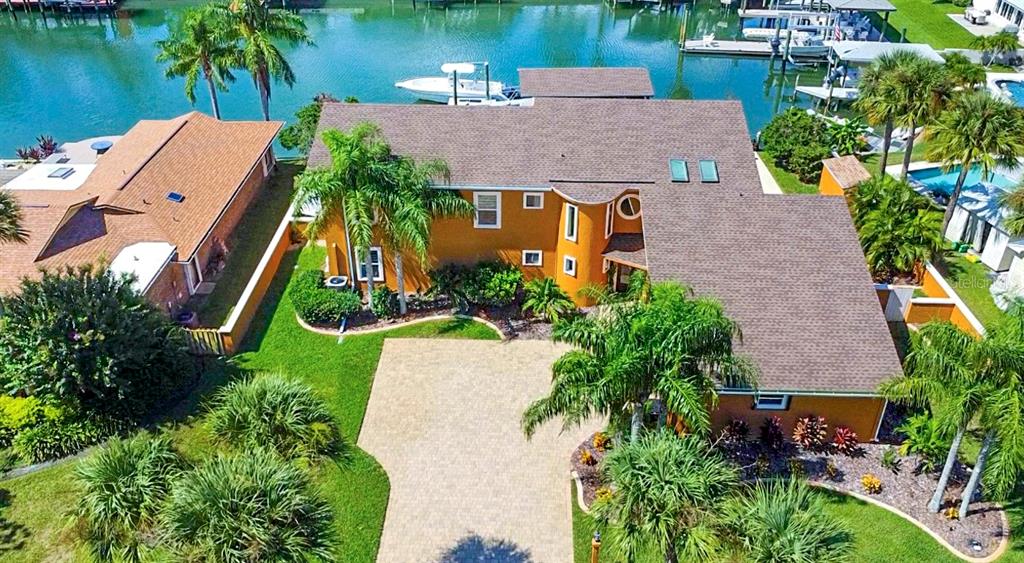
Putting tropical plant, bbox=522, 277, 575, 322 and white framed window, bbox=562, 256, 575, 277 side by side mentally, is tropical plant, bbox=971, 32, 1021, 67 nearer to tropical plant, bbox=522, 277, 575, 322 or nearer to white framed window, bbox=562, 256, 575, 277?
white framed window, bbox=562, 256, 575, 277

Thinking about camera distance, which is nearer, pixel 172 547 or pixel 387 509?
pixel 172 547

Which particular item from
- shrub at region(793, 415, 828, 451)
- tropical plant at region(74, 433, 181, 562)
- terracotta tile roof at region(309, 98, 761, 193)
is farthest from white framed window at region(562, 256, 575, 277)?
tropical plant at region(74, 433, 181, 562)

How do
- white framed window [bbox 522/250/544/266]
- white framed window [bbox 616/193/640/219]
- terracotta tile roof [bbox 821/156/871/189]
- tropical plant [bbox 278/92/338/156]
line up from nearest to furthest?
white framed window [bbox 616/193/640/219]
white framed window [bbox 522/250/544/266]
terracotta tile roof [bbox 821/156/871/189]
tropical plant [bbox 278/92/338/156]

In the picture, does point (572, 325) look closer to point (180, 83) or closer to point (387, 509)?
point (387, 509)

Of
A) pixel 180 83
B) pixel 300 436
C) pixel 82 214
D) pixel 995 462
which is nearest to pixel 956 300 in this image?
pixel 995 462

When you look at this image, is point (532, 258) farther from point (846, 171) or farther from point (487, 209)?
point (846, 171)
